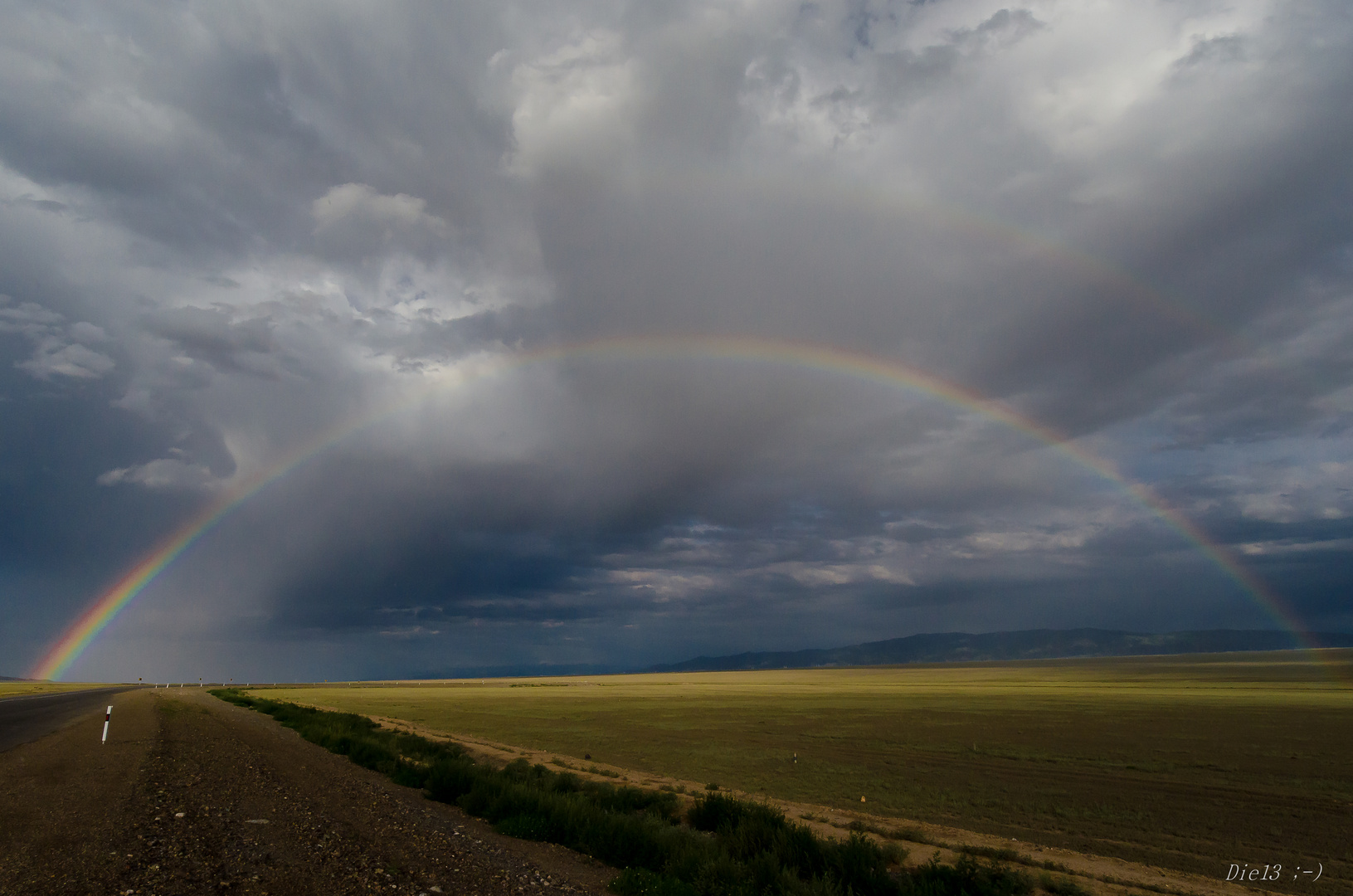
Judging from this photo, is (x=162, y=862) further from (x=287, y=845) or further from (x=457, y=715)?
(x=457, y=715)

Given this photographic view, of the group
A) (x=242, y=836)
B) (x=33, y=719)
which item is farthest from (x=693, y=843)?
(x=33, y=719)

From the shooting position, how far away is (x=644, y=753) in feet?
117

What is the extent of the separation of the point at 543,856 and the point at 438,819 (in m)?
3.75

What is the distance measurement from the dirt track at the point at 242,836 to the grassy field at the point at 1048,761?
13744mm

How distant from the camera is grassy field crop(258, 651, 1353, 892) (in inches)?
776

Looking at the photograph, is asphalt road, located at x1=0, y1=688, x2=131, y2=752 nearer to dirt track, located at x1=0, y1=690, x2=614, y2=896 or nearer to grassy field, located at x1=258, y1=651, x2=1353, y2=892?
dirt track, located at x1=0, y1=690, x2=614, y2=896

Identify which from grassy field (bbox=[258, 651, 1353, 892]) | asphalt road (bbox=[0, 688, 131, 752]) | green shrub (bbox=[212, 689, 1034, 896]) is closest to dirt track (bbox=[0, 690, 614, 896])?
green shrub (bbox=[212, 689, 1034, 896])

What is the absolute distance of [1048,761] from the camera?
31875 mm

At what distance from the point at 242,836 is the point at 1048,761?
31616mm

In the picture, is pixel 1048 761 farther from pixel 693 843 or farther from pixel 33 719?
pixel 33 719

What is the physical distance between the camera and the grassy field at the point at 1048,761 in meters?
19.7

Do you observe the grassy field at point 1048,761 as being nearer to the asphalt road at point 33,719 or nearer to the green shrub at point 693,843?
the green shrub at point 693,843

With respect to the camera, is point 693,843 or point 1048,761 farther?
point 1048,761

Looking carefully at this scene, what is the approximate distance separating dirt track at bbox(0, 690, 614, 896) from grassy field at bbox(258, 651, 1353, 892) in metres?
13.7
